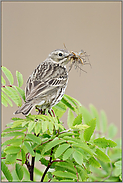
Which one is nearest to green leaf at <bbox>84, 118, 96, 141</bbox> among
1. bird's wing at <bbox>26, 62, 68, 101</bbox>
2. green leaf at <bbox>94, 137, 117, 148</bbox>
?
green leaf at <bbox>94, 137, 117, 148</bbox>

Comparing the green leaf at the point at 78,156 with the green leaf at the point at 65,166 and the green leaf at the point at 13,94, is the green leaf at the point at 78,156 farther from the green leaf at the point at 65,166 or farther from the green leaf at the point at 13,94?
the green leaf at the point at 13,94

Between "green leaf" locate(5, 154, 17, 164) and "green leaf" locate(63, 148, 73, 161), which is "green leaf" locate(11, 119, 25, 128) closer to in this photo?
"green leaf" locate(5, 154, 17, 164)

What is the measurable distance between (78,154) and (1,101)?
71cm

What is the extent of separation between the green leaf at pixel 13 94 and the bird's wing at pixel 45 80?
0.35 ft

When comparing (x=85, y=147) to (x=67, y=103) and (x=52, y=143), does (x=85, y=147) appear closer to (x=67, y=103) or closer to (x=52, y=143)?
(x=52, y=143)

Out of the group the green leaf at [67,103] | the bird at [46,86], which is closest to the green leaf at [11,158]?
the bird at [46,86]

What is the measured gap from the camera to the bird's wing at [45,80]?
2082mm

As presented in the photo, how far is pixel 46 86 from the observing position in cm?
222

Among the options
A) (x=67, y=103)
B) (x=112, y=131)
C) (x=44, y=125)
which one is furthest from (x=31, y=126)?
(x=112, y=131)

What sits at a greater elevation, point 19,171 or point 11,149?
point 11,149

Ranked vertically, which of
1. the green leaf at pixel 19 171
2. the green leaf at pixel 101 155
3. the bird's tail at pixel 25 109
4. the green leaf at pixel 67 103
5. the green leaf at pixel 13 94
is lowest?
the green leaf at pixel 19 171

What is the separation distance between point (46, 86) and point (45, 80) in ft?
0.28

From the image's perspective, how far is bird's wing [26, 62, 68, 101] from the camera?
2082 mm

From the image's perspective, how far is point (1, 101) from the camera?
175 centimetres
